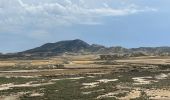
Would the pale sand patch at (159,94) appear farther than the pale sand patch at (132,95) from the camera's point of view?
No

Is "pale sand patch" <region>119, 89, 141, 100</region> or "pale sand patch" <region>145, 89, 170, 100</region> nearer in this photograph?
"pale sand patch" <region>145, 89, 170, 100</region>

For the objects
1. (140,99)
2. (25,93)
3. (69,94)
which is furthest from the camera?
(25,93)

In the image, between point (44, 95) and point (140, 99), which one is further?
point (44, 95)

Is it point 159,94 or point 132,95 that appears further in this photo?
point 159,94

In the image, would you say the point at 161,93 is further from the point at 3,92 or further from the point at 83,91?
the point at 3,92

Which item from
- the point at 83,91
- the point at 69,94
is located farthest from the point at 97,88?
the point at 69,94

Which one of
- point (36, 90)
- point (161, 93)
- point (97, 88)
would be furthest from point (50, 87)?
point (161, 93)

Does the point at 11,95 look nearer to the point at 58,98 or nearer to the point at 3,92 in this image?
the point at 3,92

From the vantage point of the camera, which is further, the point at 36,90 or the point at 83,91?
the point at 36,90

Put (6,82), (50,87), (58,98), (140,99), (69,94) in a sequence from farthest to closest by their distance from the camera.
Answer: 1. (6,82)
2. (50,87)
3. (69,94)
4. (58,98)
5. (140,99)
